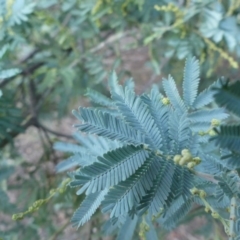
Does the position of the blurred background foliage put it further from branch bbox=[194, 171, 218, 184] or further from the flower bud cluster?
the flower bud cluster

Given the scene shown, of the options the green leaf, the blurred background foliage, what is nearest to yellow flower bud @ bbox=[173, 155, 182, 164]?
the green leaf

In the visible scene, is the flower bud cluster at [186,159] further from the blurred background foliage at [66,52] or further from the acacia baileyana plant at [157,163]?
the blurred background foliage at [66,52]

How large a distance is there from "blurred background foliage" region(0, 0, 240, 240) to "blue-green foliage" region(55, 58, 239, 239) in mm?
388

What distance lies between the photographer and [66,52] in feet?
4.13

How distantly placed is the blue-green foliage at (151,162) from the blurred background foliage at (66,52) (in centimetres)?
39

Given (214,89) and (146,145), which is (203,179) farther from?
(214,89)

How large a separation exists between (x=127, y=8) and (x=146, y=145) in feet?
2.48

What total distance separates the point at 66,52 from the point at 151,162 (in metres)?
0.84

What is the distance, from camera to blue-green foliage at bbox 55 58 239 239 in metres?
0.46

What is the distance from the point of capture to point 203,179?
57 centimetres

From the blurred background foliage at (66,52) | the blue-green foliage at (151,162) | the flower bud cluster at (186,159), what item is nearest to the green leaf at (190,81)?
the blue-green foliage at (151,162)

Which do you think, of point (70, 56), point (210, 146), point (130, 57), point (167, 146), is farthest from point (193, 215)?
point (130, 57)

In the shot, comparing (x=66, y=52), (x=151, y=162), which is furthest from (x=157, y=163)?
(x=66, y=52)

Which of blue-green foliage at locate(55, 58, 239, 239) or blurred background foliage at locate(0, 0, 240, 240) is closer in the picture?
blue-green foliage at locate(55, 58, 239, 239)
